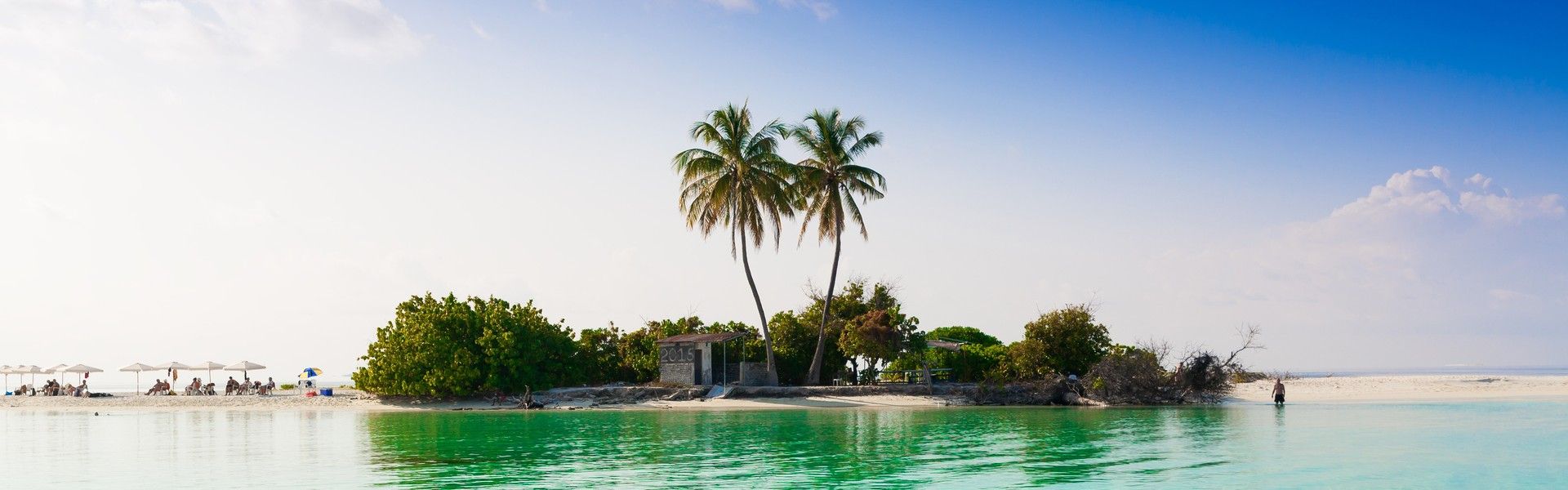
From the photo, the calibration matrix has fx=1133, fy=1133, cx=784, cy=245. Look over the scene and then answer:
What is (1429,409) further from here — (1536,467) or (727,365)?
(727,365)

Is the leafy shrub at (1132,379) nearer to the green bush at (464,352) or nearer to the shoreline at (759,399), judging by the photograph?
the shoreline at (759,399)

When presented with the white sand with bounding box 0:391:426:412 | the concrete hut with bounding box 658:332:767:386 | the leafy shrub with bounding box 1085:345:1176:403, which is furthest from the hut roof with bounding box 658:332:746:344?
the leafy shrub with bounding box 1085:345:1176:403

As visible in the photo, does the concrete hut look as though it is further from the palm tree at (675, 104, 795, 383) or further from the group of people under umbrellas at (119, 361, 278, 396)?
the group of people under umbrellas at (119, 361, 278, 396)

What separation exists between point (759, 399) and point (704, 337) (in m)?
3.87

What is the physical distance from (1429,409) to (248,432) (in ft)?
126

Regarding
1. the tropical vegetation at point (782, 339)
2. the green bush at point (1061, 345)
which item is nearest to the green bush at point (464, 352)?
the tropical vegetation at point (782, 339)

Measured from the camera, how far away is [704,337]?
48.5 metres

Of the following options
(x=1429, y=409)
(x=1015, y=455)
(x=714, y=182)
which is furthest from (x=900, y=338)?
(x=1015, y=455)

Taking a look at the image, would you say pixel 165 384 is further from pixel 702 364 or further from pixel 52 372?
pixel 702 364

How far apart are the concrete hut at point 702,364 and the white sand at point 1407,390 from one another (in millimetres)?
21129

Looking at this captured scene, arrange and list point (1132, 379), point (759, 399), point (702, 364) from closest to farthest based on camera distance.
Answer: point (1132, 379) → point (759, 399) → point (702, 364)

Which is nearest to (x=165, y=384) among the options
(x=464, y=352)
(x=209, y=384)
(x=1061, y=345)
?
(x=209, y=384)

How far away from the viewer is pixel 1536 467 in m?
20.1

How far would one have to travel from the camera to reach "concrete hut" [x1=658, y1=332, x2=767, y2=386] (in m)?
48.7
